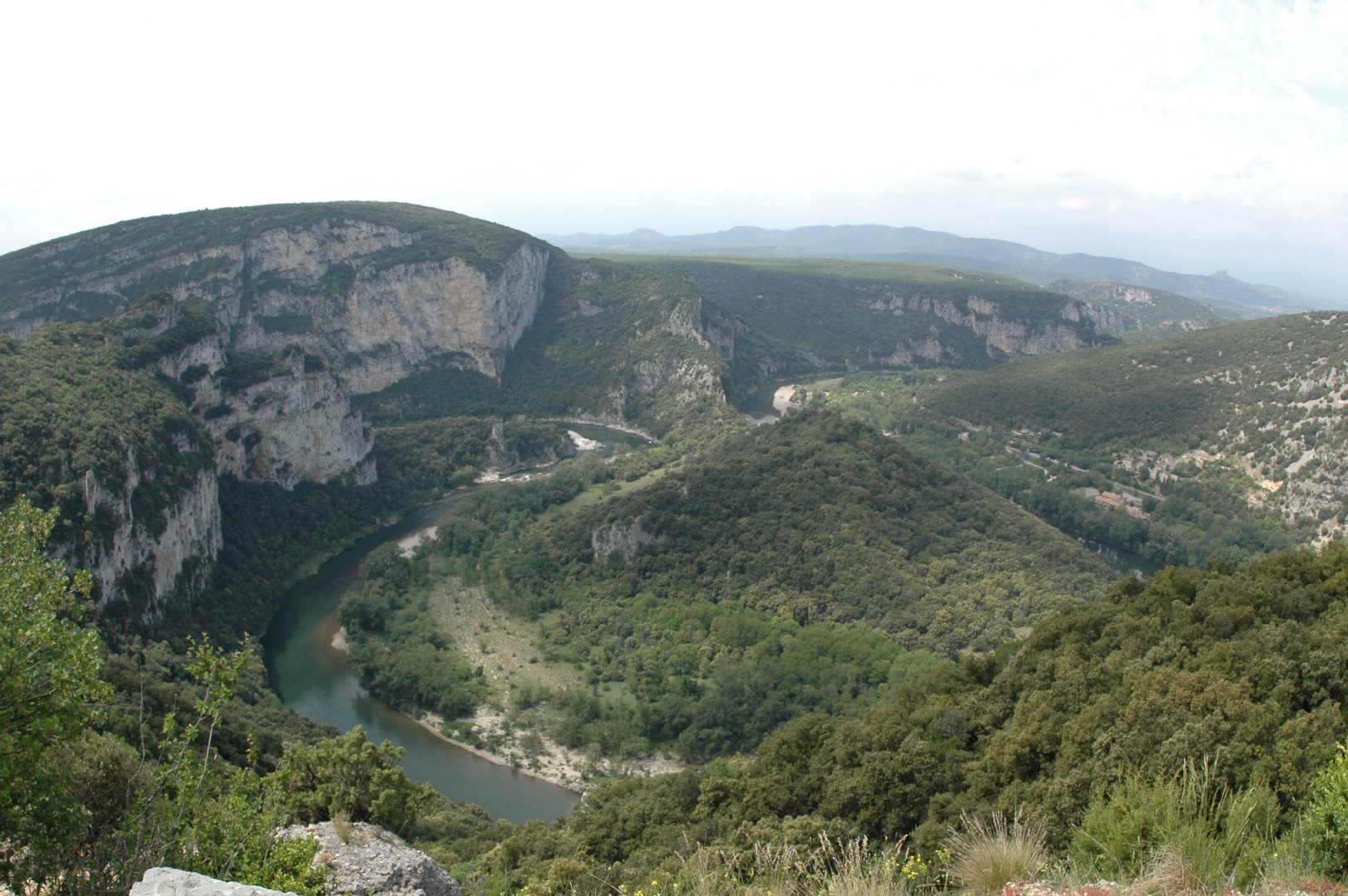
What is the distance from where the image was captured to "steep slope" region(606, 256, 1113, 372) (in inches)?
6255

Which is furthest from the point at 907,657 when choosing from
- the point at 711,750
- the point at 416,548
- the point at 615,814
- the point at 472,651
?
the point at 416,548

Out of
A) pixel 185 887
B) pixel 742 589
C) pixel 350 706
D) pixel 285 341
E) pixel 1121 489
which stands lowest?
pixel 350 706

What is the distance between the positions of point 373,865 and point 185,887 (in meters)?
9.90

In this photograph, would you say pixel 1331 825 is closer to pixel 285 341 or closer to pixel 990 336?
pixel 285 341

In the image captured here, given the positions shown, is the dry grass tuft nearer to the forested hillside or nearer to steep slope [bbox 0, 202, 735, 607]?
the forested hillside

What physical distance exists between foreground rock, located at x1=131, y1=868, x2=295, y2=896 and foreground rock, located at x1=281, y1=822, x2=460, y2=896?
593cm

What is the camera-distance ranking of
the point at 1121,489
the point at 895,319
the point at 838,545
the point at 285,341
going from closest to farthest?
the point at 838,545 → the point at 1121,489 → the point at 285,341 → the point at 895,319

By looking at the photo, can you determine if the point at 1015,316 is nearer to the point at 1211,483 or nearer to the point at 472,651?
the point at 1211,483

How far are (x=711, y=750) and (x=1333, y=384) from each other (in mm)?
76482

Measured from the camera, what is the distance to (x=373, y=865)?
53.4 ft

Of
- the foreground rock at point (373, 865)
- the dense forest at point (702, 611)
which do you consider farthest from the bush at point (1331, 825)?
the foreground rock at point (373, 865)

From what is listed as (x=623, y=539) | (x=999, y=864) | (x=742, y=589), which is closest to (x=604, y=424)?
(x=623, y=539)

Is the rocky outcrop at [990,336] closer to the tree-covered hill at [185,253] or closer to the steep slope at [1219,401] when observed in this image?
the steep slope at [1219,401]

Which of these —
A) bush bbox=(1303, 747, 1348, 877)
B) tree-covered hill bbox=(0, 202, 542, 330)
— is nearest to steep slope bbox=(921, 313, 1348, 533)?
bush bbox=(1303, 747, 1348, 877)
